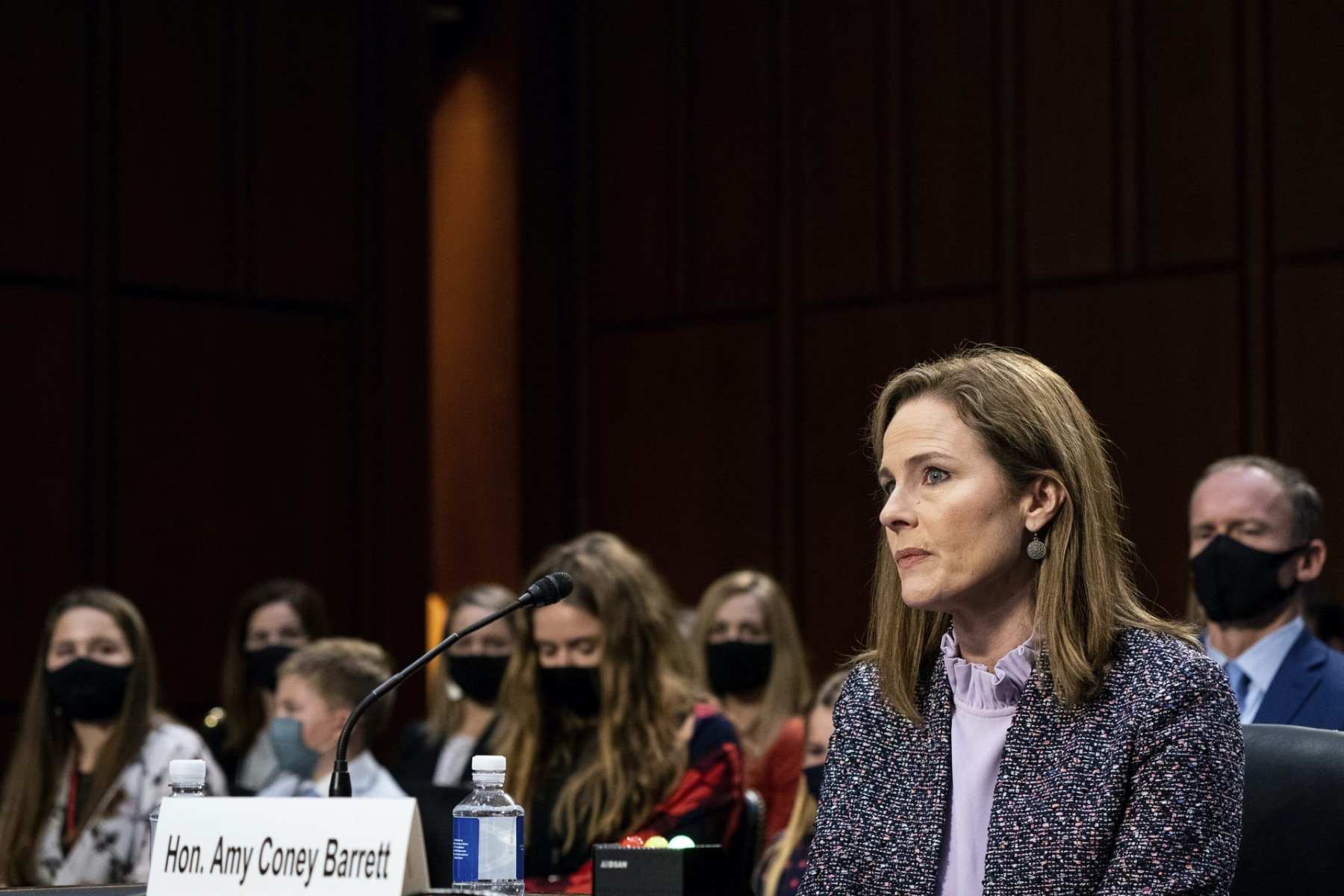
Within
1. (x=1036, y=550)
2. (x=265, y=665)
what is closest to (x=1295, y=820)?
(x=1036, y=550)

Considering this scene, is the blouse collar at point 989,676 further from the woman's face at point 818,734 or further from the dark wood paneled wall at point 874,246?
the dark wood paneled wall at point 874,246

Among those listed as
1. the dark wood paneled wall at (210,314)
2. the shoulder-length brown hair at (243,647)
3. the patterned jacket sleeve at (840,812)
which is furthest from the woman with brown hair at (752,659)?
the patterned jacket sleeve at (840,812)

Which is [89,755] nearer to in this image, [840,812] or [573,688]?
[573,688]

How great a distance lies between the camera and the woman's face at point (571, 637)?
420 cm

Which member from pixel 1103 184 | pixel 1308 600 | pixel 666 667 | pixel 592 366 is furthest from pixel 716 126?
pixel 666 667

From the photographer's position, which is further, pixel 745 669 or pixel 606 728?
pixel 745 669

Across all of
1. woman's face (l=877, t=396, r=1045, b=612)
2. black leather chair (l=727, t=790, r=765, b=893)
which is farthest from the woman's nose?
black leather chair (l=727, t=790, r=765, b=893)

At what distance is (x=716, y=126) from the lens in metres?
8.03

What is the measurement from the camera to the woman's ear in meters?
2.22

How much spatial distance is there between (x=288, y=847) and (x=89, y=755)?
328cm

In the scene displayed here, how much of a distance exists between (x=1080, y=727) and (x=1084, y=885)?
185 mm

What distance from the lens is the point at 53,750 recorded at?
192 inches

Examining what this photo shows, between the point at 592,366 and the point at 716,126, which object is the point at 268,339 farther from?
the point at 716,126

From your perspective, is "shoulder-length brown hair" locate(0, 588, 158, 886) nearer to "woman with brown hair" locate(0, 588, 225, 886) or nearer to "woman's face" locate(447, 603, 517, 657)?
"woman with brown hair" locate(0, 588, 225, 886)
